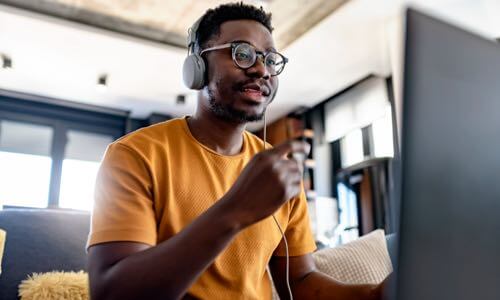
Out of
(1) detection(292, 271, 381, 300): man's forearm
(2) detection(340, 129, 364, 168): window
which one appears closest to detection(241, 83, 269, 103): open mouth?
(1) detection(292, 271, 381, 300): man's forearm

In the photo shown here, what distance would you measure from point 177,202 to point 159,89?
4716 mm

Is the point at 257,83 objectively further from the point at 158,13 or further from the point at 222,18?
the point at 158,13

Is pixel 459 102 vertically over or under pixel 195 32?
under

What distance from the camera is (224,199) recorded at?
2.16ft

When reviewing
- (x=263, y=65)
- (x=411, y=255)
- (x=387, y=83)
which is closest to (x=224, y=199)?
(x=411, y=255)

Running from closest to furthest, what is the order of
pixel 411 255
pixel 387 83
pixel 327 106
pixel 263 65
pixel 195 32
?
pixel 411 255, pixel 263 65, pixel 195 32, pixel 387 83, pixel 327 106

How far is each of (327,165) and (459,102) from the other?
17.8 ft

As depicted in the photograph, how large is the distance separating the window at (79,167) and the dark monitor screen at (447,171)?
5.54 meters

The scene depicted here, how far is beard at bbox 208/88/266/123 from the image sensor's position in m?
1.18

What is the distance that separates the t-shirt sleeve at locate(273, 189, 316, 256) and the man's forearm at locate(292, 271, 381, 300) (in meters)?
0.07

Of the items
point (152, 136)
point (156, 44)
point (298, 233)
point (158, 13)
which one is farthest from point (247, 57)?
point (156, 44)

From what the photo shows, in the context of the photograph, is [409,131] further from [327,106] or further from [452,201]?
[327,106]

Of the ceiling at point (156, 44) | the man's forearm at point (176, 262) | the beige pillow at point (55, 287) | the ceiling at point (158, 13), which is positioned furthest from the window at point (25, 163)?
the man's forearm at point (176, 262)

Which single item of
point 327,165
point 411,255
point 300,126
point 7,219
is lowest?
point 411,255
